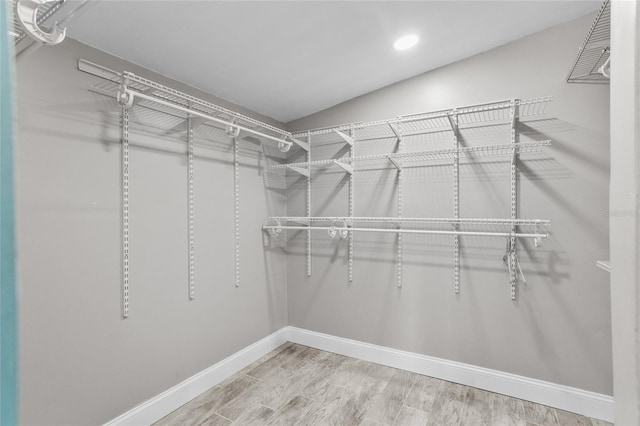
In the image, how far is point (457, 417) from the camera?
6.25 ft

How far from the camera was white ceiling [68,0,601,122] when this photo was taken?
1511 mm

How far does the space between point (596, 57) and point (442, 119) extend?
91cm

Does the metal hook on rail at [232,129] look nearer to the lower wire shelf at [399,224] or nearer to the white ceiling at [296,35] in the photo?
the white ceiling at [296,35]

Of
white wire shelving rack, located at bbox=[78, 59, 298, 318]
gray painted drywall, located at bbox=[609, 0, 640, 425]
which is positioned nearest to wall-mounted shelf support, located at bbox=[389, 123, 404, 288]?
white wire shelving rack, located at bbox=[78, 59, 298, 318]

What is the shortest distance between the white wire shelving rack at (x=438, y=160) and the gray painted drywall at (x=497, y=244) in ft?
0.19

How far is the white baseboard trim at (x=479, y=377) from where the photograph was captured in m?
1.92

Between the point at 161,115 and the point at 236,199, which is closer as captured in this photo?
the point at 161,115

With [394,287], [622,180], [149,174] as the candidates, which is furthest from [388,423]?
[149,174]

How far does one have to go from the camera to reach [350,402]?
6.78 feet

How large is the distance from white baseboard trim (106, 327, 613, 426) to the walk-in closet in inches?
0.6

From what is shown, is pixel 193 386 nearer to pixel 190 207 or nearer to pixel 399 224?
pixel 190 207

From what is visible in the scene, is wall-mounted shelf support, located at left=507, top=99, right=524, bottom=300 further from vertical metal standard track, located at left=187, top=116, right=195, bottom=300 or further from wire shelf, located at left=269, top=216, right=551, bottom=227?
vertical metal standard track, located at left=187, top=116, right=195, bottom=300

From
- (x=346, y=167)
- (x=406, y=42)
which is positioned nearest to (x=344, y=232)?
(x=346, y=167)

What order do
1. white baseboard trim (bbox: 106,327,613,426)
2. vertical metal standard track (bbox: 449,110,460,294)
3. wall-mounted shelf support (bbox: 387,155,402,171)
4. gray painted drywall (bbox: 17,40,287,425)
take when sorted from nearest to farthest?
gray painted drywall (bbox: 17,40,287,425), white baseboard trim (bbox: 106,327,613,426), vertical metal standard track (bbox: 449,110,460,294), wall-mounted shelf support (bbox: 387,155,402,171)
